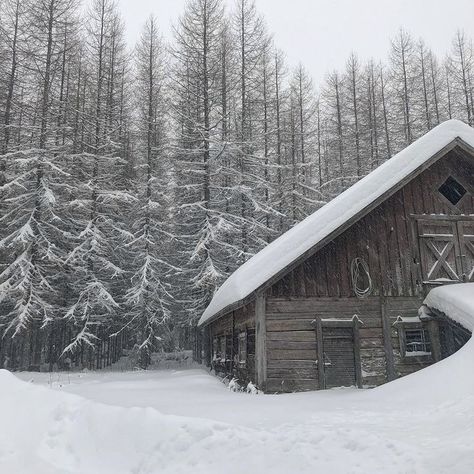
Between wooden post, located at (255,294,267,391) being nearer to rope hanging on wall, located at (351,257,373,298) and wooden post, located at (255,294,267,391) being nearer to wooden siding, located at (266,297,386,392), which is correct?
wooden siding, located at (266,297,386,392)

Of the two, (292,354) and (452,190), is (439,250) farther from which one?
(292,354)

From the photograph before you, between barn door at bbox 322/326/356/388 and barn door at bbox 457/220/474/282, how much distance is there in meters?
3.81

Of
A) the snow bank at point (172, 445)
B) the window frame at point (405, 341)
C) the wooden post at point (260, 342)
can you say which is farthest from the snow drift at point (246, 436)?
the window frame at point (405, 341)

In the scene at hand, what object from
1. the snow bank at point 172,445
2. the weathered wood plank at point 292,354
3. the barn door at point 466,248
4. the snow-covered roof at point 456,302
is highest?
the barn door at point 466,248

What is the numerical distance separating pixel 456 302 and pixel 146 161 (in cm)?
1947

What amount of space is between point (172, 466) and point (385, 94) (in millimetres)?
36751

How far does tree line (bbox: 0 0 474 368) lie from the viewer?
21.4 meters

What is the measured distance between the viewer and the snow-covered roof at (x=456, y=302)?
1029 cm

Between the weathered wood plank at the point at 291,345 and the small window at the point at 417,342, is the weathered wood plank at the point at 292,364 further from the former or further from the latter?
the small window at the point at 417,342

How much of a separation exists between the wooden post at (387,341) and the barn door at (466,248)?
253 cm

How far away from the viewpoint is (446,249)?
12820 millimetres

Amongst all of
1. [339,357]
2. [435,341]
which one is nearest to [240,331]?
[339,357]

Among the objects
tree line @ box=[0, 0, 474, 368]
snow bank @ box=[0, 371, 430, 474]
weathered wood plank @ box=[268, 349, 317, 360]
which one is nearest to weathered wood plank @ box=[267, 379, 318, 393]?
weathered wood plank @ box=[268, 349, 317, 360]

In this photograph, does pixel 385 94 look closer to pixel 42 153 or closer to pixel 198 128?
pixel 198 128
